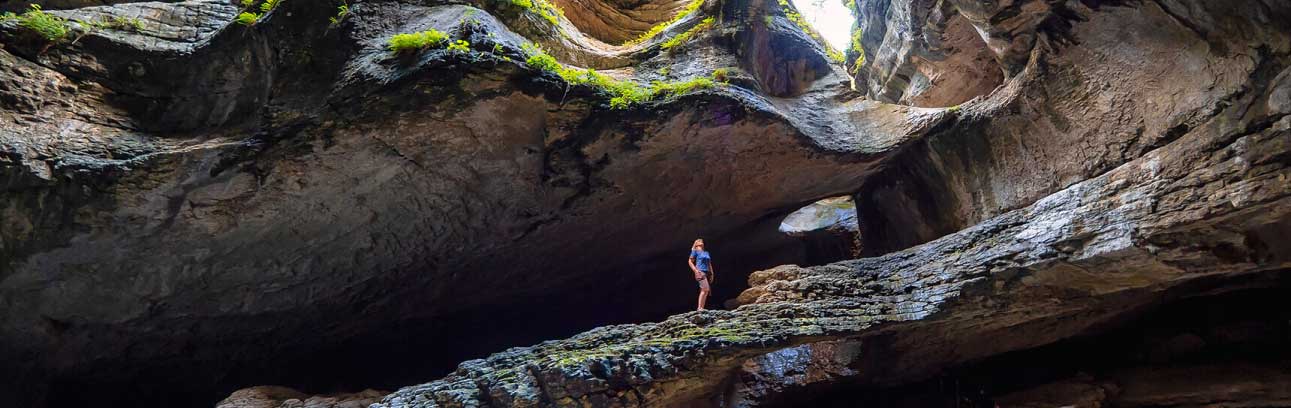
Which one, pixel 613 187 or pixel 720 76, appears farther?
pixel 613 187

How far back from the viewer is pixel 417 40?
19.3 ft

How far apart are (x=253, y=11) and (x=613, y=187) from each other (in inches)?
166

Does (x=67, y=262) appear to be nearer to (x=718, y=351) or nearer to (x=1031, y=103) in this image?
(x=718, y=351)

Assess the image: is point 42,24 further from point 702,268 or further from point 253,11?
point 702,268

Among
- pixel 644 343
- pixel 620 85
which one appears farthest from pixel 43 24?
pixel 644 343

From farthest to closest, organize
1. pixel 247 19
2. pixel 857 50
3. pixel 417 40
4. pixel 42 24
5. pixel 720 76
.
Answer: pixel 857 50 → pixel 720 76 → pixel 247 19 → pixel 42 24 → pixel 417 40

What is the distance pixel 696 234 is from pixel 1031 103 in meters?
4.54

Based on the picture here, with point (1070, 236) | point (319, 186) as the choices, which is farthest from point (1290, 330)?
point (319, 186)

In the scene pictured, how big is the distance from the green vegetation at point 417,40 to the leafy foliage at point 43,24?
128 inches

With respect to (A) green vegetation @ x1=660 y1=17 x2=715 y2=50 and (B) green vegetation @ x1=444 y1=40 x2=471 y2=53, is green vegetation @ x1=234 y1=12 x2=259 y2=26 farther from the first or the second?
(A) green vegetation @ x1=660 y1=17 x2=715 y2=50

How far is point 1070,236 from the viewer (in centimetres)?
506

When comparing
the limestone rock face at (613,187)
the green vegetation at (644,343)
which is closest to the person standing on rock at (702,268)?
the limestone rock face at (613,187)

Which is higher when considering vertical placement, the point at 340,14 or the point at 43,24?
the point at 340,14

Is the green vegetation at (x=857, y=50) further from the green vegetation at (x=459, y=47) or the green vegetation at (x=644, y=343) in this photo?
the green vegetation at (x=459, y=47)
